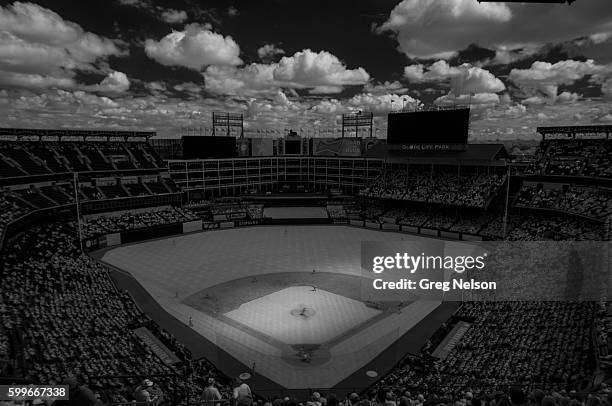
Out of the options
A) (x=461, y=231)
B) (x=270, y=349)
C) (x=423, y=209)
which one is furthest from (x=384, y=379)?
(x=423, y=209)

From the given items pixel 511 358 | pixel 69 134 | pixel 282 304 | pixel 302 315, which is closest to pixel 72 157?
pixel 69 134

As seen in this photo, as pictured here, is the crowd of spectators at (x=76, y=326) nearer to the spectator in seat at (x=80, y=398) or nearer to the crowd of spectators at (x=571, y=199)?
the spectator in seat at (x=80, y=398)

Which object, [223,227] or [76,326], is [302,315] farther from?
[223,227]

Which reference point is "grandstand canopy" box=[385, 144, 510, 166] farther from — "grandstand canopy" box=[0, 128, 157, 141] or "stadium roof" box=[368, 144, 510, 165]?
"grandstand canopy" box=[0, 128, 157, 141]

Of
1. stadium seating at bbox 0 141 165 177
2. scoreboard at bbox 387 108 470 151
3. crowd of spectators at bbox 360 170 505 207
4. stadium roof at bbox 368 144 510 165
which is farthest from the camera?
scoreboard at bbox 387 108 470 151

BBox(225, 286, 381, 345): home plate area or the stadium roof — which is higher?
the stadium roof

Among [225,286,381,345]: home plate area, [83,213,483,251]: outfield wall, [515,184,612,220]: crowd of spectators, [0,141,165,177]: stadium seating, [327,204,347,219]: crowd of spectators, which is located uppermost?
[0,141,165,177]: stadium seating

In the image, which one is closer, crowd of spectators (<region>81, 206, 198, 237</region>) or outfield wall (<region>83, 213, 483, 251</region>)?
outfield wall (<region>83, 213, 483, 251</region>)

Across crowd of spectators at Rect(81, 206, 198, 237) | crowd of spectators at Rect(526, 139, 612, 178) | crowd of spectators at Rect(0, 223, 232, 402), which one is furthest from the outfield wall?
crowd of spectators at Rect(526, 139, 612, 178)
